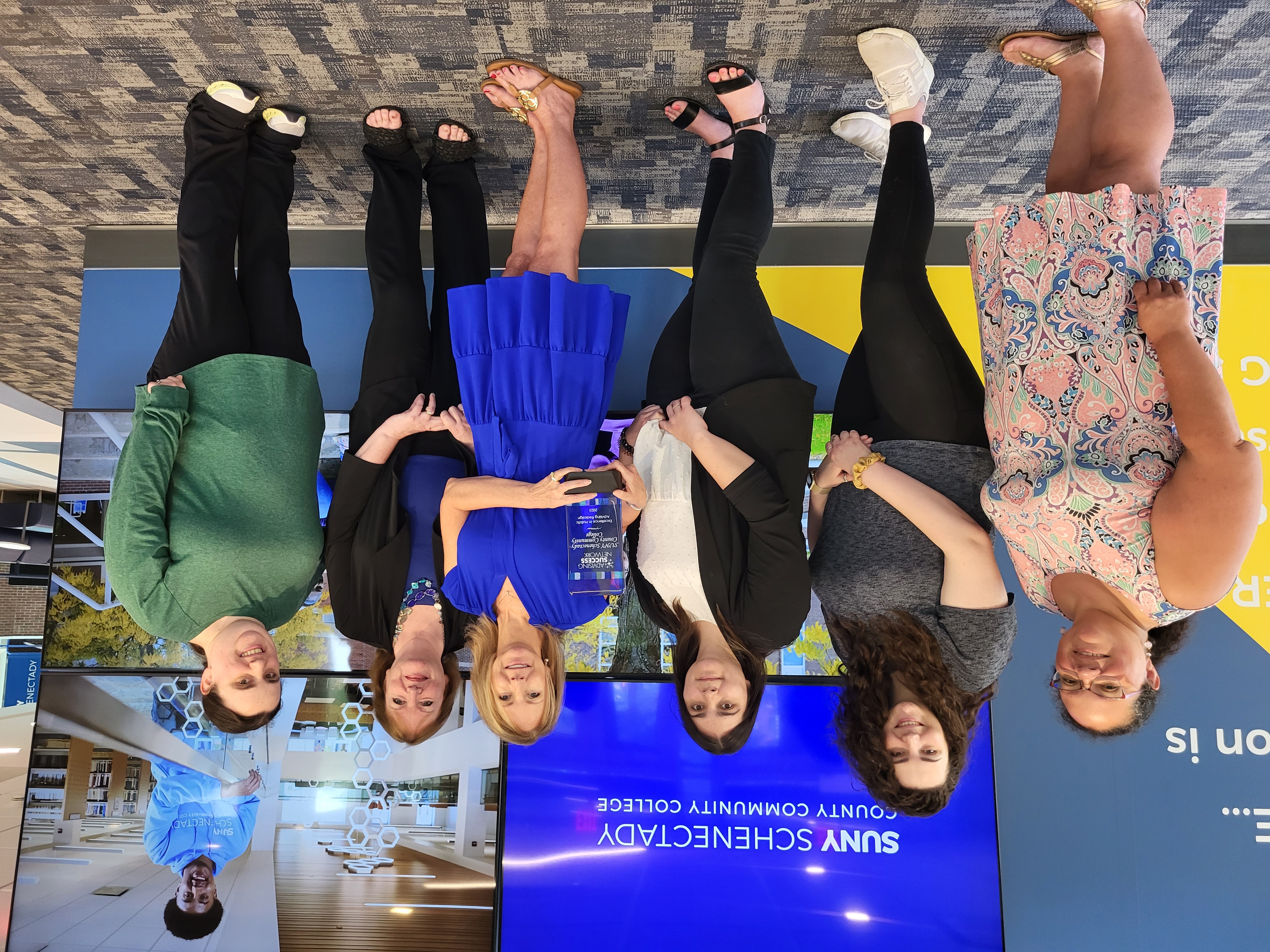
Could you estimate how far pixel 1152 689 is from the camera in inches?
74.0

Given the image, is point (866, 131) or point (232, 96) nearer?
point (232, 96)

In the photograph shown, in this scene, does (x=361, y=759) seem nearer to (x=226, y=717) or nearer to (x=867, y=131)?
(x=226, y=717)

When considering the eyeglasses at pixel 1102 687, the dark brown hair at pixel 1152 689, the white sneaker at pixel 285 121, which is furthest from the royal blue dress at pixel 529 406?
the dark brown hair at pixel 1152 689

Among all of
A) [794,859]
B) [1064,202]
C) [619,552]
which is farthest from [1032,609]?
[619,552]

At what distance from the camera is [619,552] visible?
6.21 ft

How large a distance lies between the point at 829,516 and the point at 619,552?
28.5 inches

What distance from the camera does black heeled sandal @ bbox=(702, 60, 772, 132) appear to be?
7.57ft

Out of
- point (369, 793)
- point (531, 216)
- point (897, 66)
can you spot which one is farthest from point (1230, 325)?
point (369, 793)

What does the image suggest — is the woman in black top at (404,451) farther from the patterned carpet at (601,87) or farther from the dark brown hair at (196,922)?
the dark brown hair at (196,922)

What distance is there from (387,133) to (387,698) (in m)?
1.83

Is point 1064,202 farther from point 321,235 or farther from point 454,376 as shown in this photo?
point 321,235

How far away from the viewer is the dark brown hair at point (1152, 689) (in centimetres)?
188

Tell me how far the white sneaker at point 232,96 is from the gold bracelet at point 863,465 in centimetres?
220

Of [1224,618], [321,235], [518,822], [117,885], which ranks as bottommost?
[117,885]
